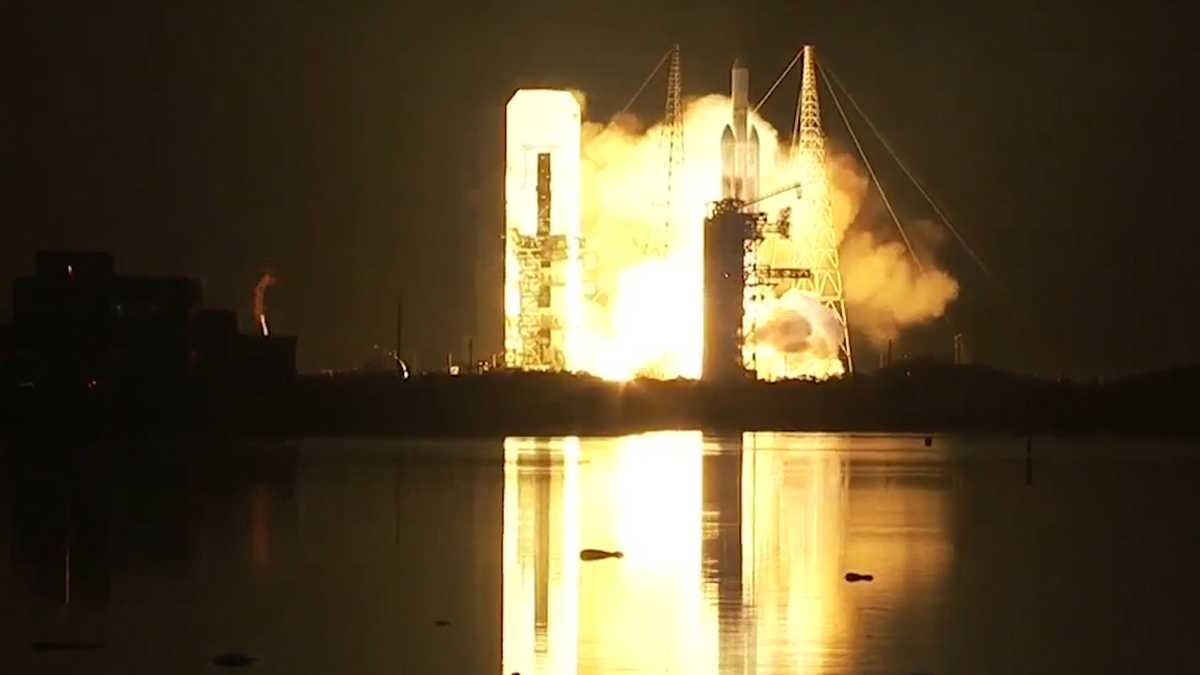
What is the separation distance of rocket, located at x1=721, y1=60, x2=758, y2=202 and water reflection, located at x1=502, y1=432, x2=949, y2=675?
5719 cm

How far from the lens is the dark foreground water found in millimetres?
30234

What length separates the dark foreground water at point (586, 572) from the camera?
30.2 metres

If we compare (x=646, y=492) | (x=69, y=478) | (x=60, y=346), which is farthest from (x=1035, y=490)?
(x=60, y=346)

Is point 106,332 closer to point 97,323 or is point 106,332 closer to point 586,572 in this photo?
point 97,323

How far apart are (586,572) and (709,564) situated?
2.68 m

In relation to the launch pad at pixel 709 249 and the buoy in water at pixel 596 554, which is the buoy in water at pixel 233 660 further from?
the launch pad at pixel 709 249

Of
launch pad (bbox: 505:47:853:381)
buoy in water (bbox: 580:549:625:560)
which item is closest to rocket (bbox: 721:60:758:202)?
launch pad (bbox: 505:47:853:381)


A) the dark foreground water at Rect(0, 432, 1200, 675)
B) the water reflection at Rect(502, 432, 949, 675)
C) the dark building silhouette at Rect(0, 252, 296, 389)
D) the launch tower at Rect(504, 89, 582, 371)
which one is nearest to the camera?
the dark foreground water at Rect(0, 432, 1200, 675)

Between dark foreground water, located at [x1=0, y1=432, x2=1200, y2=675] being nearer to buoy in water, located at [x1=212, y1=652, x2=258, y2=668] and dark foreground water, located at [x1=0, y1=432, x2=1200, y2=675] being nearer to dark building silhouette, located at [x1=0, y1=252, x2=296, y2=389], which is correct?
buoy in water, located at [x1=212, y1=652, x2=258, y2=668]

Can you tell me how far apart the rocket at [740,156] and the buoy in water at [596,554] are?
94.0m

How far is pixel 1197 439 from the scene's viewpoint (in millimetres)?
130000

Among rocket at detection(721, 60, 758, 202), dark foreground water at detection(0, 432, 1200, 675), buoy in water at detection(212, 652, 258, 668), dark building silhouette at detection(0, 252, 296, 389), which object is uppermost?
rocket at detection(721, 60, 758, 202)

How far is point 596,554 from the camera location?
44312mm

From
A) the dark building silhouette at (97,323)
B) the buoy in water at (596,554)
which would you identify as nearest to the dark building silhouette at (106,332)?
the dark building silhouette at (97,323)
